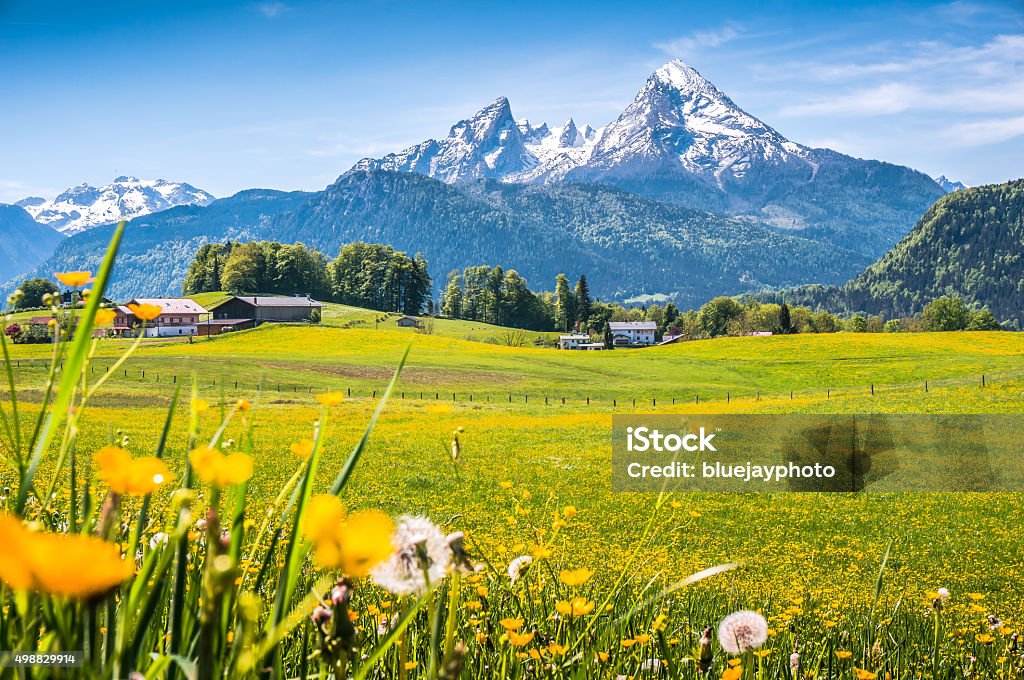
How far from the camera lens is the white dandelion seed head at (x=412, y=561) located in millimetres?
1109

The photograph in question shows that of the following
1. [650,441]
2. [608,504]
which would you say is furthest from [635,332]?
[608,504]

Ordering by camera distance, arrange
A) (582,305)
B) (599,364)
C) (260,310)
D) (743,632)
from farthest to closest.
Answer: (582,305) → (260,310) → (599,364) → (743,632)

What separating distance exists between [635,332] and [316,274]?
45.7 meters

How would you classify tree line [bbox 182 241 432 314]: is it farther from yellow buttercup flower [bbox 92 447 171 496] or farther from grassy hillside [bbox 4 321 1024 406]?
yellow buttercup flower [bbox 92 447 171 496]

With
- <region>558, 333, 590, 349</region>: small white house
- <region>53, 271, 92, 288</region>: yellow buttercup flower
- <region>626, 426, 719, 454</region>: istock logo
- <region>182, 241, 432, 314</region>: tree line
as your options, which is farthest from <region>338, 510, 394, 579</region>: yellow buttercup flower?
<region>182, 241, 432, 314</region>: tree line

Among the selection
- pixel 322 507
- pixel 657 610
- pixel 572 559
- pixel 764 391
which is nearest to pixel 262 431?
pixel 572 559

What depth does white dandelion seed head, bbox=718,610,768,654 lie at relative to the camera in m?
1.45

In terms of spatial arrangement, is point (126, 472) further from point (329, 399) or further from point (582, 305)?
point (582, 305)

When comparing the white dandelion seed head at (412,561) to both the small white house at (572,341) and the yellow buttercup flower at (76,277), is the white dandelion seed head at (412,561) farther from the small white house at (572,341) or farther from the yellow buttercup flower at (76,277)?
the small white house at (572,341)

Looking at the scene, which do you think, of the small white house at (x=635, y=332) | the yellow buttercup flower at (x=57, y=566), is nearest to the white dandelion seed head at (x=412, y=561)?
the yellow buttercup flower at (x=57, y=566)

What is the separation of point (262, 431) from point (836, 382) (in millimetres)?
35597
